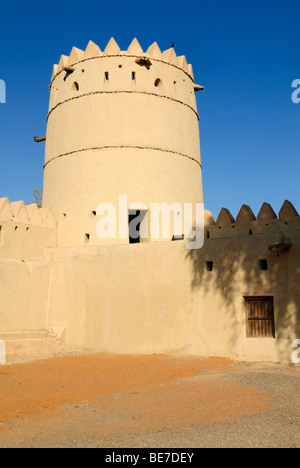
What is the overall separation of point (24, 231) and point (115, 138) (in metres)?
4.43

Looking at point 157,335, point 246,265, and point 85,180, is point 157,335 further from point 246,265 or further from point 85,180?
point 85,180

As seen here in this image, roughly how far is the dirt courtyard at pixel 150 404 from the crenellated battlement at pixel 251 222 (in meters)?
3.22

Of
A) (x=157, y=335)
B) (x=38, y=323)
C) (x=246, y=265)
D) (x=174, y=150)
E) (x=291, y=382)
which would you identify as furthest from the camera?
(x=174, y=150)

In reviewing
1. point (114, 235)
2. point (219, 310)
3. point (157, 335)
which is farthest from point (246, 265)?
point (114, 235)

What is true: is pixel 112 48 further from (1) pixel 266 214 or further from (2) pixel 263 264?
(2) pixel 263 264

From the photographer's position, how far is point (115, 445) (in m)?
4.25

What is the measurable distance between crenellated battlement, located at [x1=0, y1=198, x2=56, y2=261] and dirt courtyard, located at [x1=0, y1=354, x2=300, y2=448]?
3.40 meters

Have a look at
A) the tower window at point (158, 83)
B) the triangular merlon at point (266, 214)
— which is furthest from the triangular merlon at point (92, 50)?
the triangular merlon at point (266, 214)

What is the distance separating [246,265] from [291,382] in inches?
132

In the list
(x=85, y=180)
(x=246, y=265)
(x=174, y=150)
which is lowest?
(x=246, y=265)

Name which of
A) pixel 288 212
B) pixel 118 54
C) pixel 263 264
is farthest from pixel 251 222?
pixel 118 54

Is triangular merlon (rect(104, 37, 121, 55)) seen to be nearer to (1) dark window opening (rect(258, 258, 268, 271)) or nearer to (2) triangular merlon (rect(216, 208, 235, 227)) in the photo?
(2) triangular merlon (rect(216, 208, 235, 227))

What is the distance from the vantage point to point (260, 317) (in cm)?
977

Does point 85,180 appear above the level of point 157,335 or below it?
above
